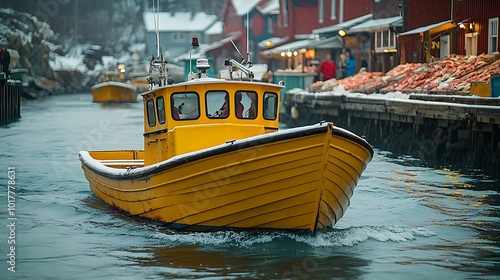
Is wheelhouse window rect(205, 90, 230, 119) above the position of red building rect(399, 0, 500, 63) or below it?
below

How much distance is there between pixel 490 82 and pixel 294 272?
37.8ft

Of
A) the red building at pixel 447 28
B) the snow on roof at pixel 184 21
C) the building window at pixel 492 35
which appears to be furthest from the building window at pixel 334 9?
the snow on roof at pixel 184 21

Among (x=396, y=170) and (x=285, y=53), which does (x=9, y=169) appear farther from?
(x=285, y=53)

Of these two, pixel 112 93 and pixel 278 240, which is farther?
pixel 112 93

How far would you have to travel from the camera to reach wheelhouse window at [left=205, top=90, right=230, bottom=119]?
13.1 m

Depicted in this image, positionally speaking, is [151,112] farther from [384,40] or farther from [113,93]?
[113,93]

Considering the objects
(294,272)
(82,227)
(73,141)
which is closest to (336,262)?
(294,272)

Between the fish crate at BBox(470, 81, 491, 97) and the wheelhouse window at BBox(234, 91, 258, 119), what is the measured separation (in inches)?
372

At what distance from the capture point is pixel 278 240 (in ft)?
40.2

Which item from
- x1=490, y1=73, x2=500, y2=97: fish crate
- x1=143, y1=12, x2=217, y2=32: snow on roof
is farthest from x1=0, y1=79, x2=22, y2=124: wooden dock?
x1=143, y1=12, x2=217, y2=32: snow on roof

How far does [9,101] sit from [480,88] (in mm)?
21862

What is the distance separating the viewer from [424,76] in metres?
28.1

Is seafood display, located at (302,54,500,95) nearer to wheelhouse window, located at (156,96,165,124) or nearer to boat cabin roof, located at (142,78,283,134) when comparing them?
boat cabin roof, located at (142,78,283,134)

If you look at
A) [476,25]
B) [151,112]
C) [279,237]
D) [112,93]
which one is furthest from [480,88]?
[112,93]
